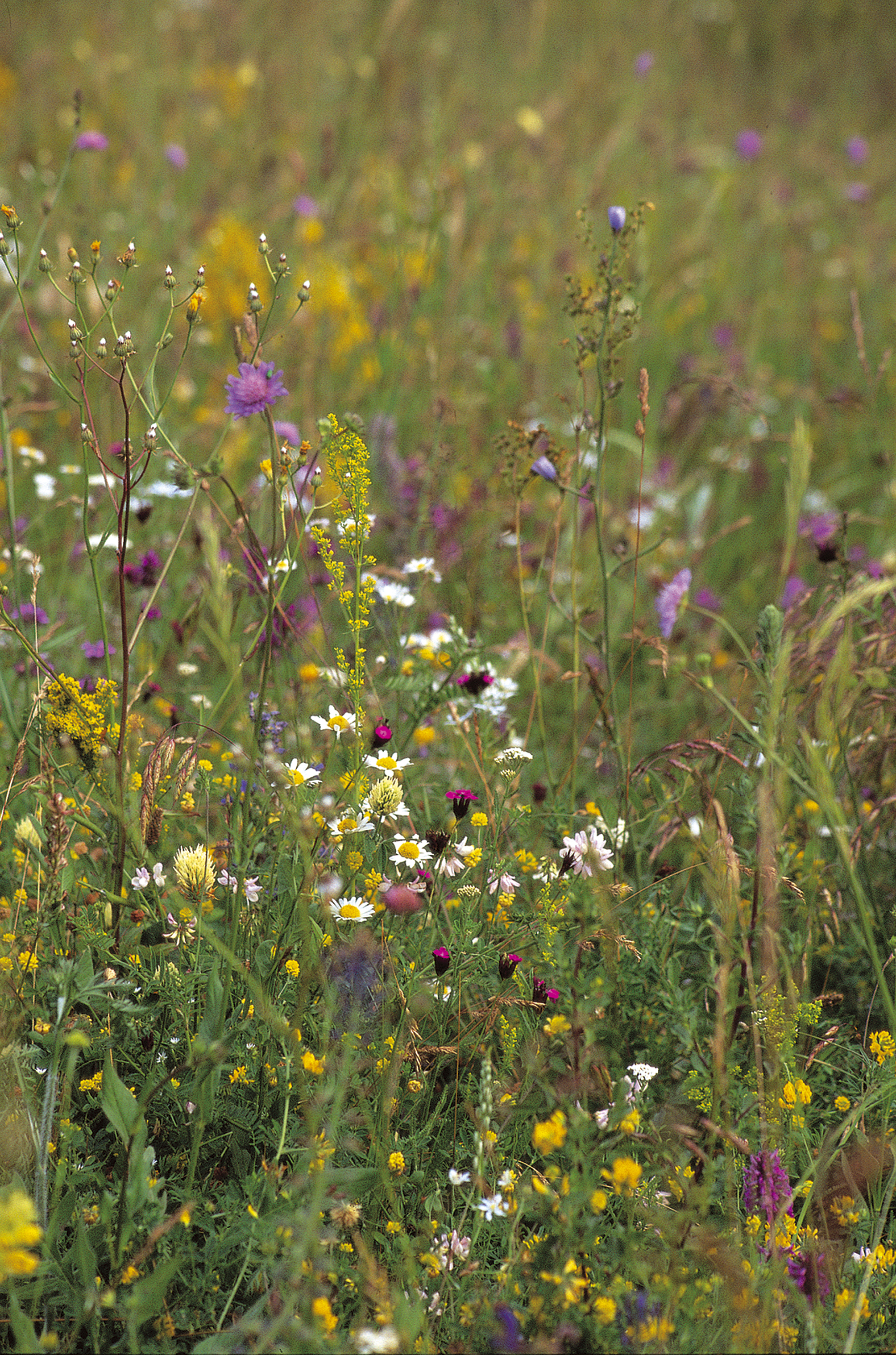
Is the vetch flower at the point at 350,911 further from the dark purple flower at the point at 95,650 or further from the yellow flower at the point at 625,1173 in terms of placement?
the dark purple flower at the point at 95,650

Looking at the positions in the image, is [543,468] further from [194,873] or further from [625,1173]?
[625,1173]

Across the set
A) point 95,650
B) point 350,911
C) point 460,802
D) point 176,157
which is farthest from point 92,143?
point 350,911

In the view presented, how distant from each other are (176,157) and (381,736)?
Answer: 349cm

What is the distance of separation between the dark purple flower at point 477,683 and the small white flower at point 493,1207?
2.57 feet

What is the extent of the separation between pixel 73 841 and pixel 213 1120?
0.57 metres

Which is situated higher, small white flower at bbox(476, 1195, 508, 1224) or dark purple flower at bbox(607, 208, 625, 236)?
dark purple flower at bbox(607, 208, 625, 236)

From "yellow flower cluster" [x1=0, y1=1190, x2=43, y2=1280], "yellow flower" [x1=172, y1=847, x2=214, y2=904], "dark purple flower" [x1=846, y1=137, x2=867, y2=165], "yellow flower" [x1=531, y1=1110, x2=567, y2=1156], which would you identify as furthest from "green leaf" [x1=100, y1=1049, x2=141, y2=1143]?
"dark purple flower" [x1=846, y1=137, x2=867, y2=165]

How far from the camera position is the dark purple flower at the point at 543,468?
73.4 inches

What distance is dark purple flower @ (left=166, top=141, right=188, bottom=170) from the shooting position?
4141 mm

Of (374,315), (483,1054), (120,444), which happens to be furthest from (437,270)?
(483,1054)

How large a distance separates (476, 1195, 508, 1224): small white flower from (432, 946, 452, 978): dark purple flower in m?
0.27

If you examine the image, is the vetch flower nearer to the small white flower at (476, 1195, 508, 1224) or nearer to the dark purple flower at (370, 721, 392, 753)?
the dark purple flower at (370, 721, 392, 753)

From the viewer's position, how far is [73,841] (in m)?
1.70

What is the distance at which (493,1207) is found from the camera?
3.86 feet
